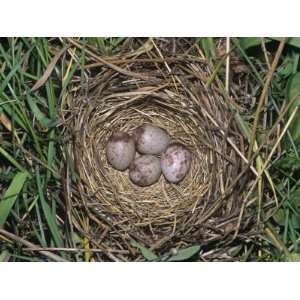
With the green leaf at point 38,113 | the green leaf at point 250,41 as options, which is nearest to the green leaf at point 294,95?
the green leaf at point 250,41

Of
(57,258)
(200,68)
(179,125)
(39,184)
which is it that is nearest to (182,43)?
(200,68)

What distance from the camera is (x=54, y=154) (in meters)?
1.50

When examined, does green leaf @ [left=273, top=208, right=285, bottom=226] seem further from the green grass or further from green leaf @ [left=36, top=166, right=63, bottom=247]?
green leaf @ [left=36, top=166, right=63, bottom=247]

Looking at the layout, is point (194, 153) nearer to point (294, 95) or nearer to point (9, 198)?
point (294, 95)

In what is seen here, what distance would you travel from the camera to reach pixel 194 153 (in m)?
1.70

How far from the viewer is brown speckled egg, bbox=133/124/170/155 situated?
1.71 meters

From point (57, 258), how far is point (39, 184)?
194 mm

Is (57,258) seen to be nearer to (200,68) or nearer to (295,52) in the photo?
(200,68)

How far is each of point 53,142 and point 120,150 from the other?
0.26 m

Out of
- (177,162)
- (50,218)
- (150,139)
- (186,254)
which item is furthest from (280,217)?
(50,218)

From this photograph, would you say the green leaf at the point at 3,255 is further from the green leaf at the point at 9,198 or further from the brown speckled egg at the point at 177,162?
the brown speckled egg at the point at 177,162

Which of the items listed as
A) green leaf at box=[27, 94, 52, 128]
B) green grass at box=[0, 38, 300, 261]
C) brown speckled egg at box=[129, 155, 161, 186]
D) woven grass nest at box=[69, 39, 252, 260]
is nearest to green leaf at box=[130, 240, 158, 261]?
woven grass nest at box=[69, 39, 252, 260]

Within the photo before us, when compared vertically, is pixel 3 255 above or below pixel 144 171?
below

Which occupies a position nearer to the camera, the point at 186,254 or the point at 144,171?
the point at 186,254
